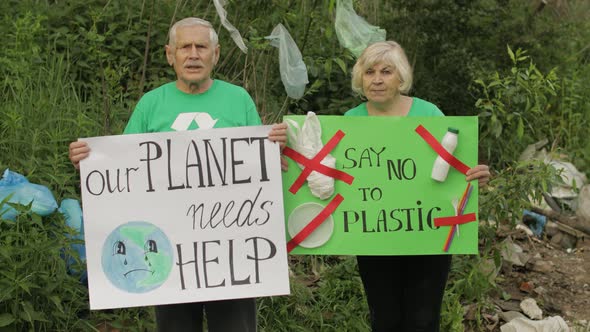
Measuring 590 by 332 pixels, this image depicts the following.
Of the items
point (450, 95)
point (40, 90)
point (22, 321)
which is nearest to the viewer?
point (22, 321)

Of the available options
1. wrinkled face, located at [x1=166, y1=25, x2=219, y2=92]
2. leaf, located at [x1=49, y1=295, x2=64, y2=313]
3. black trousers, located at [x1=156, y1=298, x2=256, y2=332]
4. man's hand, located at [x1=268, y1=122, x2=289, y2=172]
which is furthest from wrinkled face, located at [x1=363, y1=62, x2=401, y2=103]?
leaf, located at [x1=49, y1=295, x2=64, y2=313]

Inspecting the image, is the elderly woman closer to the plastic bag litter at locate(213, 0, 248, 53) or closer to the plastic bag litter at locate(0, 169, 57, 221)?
the plastic bag litter at locate(213, 0, 248, 53)

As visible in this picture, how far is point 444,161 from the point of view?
388 cm

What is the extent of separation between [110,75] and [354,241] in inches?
105

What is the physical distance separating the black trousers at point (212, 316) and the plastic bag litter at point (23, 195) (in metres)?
1.20

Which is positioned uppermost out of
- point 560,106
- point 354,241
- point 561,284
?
point 560,106

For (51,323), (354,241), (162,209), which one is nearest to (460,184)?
(354,241)

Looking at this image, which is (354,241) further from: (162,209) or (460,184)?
(162,209)

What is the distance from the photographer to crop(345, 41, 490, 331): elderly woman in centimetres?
381

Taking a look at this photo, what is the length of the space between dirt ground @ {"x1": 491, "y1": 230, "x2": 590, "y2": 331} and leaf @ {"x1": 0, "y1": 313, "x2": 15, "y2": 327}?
2.50 meters

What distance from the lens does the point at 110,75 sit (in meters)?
6.04

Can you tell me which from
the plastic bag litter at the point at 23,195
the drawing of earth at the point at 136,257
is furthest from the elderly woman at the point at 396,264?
the plastic bag litter at the point at 23,195

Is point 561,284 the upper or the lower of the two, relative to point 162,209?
lower

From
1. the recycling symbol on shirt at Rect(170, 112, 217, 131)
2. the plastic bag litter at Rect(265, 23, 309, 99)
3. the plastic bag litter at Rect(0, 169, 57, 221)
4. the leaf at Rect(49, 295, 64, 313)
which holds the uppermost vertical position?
the plastic bag litter at Rect(265, 23, 309, 99)
